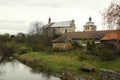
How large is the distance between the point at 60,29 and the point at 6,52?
38286 millimetres

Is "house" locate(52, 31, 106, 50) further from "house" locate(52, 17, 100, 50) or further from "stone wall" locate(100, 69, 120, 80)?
"stone wall" locate(100, 69, 120, 80)

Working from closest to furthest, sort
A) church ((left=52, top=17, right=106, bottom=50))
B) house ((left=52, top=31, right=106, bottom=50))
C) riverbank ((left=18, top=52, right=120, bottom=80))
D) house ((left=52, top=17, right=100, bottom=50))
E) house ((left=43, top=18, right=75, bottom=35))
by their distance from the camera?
1. riverbank ((left=18, top=52, right=120, bottom=80))
2. church ((left=52, top=17, right=106, bottom=50))
3. house ((left=52, top=17, right=100, bottom=50))
4. house ((left=52, top=31, right=106, bottom=50))
5. house ((left=43, top=18, right=75, bottom=35))

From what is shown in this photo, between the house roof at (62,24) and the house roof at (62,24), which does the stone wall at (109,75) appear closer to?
the house roof at (62,24)

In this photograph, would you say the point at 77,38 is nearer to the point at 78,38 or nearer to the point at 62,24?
the point at 78,38

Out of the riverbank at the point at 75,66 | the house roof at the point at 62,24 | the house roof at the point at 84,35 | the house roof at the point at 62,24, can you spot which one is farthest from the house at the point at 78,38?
the house roof at the point at 62,24

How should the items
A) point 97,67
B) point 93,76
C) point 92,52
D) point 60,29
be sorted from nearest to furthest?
point 93,76 → point 97,67 → point 92,52 → point 60,29

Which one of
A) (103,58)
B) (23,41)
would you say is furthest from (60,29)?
(103,58)

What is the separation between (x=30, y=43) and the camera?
262ft

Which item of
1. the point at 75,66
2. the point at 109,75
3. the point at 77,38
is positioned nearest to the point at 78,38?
the point at 77,38

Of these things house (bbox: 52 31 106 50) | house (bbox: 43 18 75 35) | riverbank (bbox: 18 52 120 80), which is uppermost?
house (bbox: 43 18 75 35)

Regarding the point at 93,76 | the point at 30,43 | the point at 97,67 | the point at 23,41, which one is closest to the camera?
the point at 93,76

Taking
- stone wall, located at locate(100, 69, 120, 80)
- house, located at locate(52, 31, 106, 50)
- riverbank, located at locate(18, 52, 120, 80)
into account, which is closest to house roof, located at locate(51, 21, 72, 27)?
house, located at locate(52, 31, 106, 50)

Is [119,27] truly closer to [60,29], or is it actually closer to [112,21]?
[112,21]

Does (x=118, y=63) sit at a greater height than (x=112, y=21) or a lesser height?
lesser
